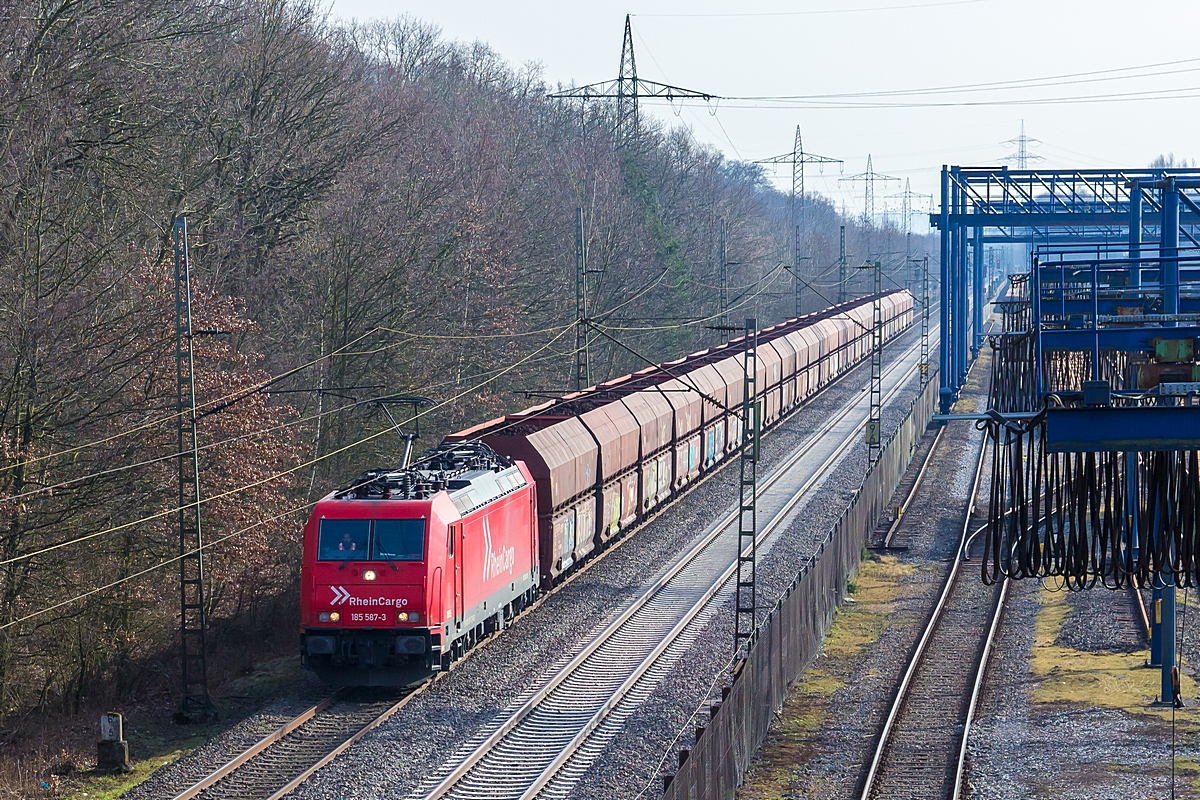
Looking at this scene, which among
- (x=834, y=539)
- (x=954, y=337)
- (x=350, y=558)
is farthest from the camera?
(x=954, y=337)

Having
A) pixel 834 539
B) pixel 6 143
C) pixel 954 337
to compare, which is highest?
pixel 6 143

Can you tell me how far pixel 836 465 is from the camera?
4341 cm

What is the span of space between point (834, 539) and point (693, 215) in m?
53.1

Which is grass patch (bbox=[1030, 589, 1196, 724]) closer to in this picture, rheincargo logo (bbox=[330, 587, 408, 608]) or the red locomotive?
the red locomotive

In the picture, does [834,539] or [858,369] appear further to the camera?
[858,369]

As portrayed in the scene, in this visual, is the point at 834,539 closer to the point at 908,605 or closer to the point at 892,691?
the point at 908,605

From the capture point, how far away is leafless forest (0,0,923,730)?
21.2 m

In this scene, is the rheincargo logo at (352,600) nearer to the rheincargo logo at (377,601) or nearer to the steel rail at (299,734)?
the rheincargo logo at (377,601)

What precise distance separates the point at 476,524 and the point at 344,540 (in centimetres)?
229

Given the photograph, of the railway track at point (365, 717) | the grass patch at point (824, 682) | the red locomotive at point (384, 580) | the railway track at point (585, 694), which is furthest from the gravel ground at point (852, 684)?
the red locomotive at point (384, 580)

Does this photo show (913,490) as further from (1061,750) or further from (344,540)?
(344,540)

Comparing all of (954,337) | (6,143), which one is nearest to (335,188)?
(6,143)

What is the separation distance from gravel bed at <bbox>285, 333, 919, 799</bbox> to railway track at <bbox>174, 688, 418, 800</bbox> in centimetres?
23

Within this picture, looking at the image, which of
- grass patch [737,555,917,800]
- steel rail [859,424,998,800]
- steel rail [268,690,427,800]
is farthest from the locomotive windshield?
steel rail [859,424,998,800]
